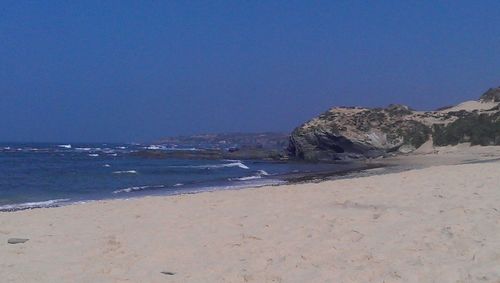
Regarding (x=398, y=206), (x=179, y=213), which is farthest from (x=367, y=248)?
(x=179, y=213)

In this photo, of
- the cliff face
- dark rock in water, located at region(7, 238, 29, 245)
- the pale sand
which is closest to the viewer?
the pale sand

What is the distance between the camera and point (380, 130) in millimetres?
47906

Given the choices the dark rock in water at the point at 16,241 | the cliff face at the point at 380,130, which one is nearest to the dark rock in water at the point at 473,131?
the cliff face at the point at 380,130

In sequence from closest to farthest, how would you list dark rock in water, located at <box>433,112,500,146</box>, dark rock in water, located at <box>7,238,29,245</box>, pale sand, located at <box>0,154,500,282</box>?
pale sand, located at <box>0,154,500,282</box>, dark rock in water, located at <box>7,238,29,245</box>, dark rock in water, located at <box>433,112,500,146</box>

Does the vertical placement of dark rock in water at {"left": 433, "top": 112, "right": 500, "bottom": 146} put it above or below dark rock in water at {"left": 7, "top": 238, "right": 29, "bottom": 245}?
above

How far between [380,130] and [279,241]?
41.9 m

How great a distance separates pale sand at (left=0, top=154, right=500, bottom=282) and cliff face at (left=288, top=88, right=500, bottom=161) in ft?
106

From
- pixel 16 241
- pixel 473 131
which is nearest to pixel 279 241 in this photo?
pixel 16 241

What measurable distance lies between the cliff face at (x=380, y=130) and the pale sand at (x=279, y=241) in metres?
32.4

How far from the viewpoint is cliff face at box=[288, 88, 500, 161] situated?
41.9 m

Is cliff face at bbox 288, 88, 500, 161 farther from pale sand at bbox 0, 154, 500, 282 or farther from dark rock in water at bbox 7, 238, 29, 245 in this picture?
dark rock in water at bbox 7, 238, 29, 245

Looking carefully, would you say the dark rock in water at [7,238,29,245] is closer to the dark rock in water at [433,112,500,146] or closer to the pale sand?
the pale sand

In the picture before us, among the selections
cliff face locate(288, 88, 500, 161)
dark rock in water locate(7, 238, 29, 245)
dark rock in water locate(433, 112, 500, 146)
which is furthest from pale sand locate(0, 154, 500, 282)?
cliff face locate(288, 88, 500, 161)

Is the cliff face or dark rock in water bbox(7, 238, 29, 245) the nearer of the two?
dark rock in water bbox(7, 238, 29, 245)
